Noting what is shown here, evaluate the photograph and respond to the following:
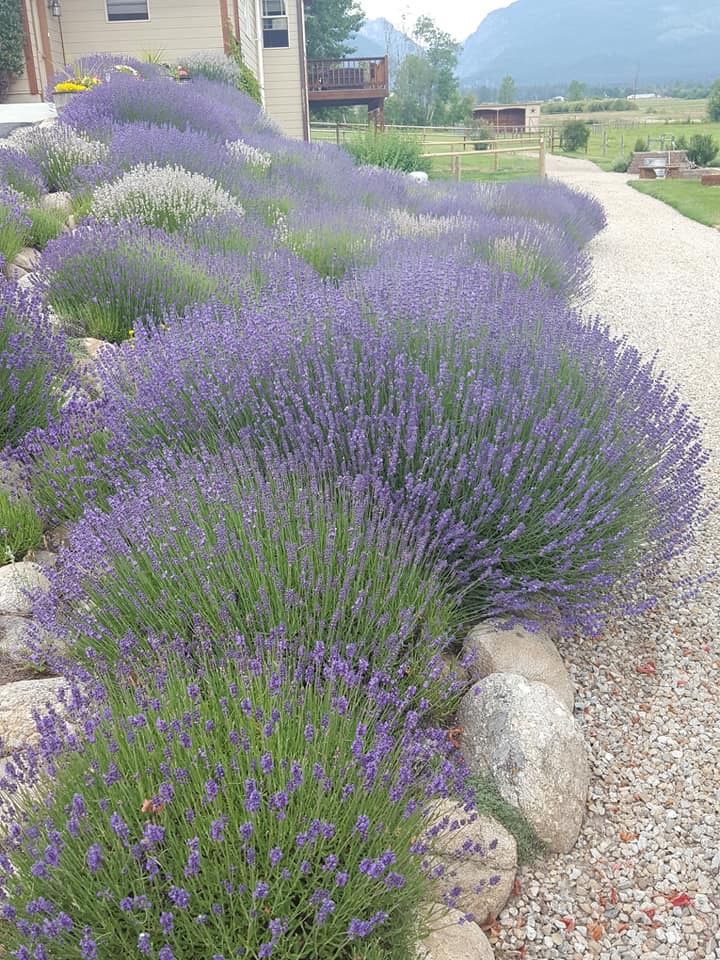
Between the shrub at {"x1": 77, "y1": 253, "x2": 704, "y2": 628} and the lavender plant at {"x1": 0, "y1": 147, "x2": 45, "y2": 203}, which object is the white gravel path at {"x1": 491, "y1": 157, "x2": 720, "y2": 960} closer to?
the shrub at {"x1": 77, "y1": 253, "x2": 704, "y2": 628}

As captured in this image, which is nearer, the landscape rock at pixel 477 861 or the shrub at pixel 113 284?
the landscape rock at pixel 477 861

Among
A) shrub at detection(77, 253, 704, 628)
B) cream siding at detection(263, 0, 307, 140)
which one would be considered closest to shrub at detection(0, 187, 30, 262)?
Result: shrub at detection(77, 253, 704, 628)

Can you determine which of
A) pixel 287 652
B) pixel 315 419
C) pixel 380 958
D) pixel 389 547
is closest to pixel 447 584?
pixel 389 547

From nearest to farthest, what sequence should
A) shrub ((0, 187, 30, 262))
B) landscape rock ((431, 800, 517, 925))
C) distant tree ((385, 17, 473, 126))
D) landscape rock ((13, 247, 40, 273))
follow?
landscape rock ((431, 800, 517, 925)) → shrub ((0, 187, 30, 262)) → landscape rock ((13, 247, 40, 273)) → distant tree ((385, 17, 473, 126))

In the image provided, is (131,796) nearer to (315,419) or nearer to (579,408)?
(315,419)

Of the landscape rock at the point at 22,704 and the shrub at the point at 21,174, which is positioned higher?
the shrub at the point at 21,174

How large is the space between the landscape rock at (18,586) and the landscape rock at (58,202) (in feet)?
15.6

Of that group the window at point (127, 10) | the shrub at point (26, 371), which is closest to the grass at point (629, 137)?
the window at point (127, 10)

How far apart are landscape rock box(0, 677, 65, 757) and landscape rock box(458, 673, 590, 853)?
3.83 ft

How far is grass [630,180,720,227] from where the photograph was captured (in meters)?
15.8

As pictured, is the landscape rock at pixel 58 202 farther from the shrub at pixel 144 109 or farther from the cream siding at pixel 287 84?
the cream siding at pixel 287 84

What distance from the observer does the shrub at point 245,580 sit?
2.30 meters

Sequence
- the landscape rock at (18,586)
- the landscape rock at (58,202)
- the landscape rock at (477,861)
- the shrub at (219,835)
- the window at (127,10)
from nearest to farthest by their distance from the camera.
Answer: the shrub at (219,835) → the landscape rock at (477,861) → the landscape rock at (18,586) → the landscape rock at (58,202) → the window at (127,10)

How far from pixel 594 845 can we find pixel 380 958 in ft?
3.19
